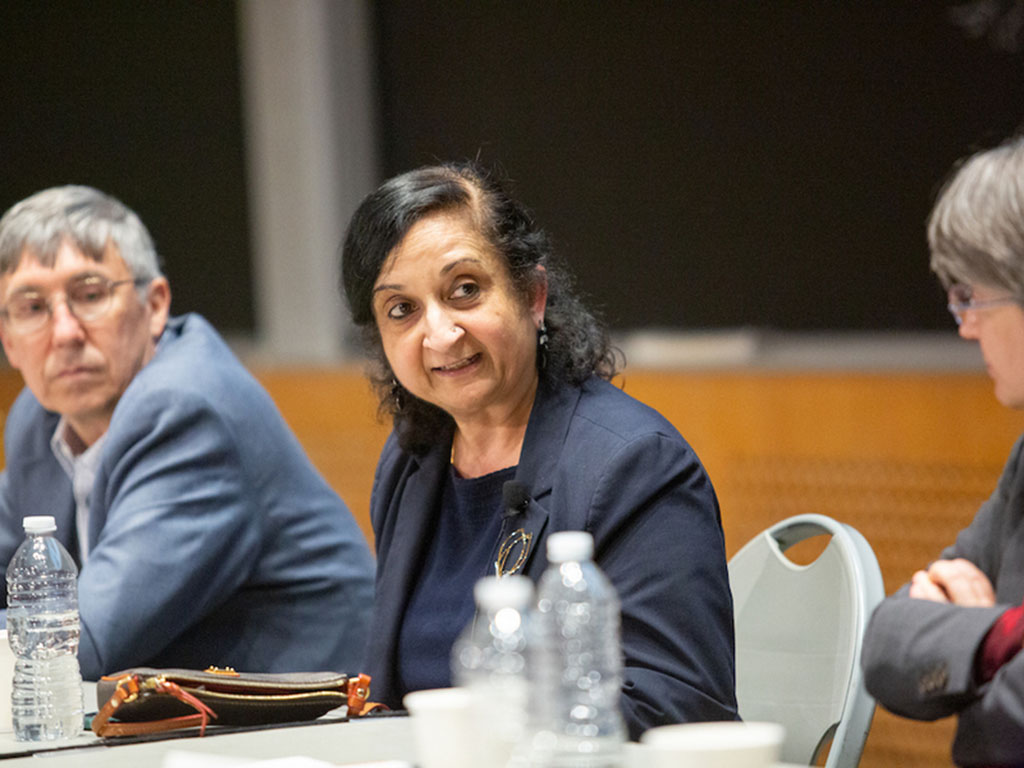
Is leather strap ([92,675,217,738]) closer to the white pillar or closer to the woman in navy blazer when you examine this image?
Result: the woman in navy blazer

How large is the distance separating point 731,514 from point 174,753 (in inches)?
115

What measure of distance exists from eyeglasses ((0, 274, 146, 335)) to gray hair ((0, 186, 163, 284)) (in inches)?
2.3

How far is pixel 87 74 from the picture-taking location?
6328 mm

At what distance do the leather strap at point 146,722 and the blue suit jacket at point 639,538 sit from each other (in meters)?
0.47

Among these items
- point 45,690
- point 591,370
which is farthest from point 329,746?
point 591,370

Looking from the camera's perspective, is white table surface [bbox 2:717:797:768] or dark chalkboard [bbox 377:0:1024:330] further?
dark chalkboard [bbox 377:0:1024:330]

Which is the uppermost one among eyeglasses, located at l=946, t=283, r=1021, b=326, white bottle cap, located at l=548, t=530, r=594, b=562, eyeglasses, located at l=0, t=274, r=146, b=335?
eyeglasses, located at l=946, t=283, r=1021, b=326

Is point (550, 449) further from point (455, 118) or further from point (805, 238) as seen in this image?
point (455, 118)

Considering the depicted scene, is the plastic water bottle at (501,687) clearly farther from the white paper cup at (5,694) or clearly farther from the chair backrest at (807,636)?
the white paper cup at (5,694)

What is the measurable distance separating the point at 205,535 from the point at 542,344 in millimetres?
778

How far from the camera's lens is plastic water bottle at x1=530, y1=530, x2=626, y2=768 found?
139cm

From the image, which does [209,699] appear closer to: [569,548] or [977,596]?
[569,548]

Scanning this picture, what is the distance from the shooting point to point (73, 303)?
2.92 m

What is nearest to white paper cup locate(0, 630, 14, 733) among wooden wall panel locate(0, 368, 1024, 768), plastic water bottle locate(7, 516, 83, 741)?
plastic water bottle locate(7, 516, 83, 741)
